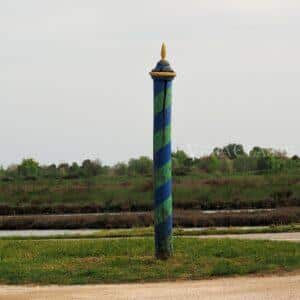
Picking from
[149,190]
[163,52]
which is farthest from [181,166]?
[163,52]

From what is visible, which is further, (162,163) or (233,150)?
(233,150)

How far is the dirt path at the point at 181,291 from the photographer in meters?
10.5

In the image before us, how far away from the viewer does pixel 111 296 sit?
10.6 meters

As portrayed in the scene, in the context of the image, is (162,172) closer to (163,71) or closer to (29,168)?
(163,71)

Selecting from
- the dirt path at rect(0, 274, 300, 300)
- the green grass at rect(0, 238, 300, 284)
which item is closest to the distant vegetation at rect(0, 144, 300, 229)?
the green grass at rect(0, 238, 300, 284)

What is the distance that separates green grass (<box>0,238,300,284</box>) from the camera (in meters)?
12.3

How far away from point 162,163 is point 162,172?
0.14m

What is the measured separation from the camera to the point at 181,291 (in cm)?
1089

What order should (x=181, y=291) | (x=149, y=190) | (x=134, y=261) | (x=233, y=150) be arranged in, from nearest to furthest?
(x=181, y=291)
(x=134, y=261)
(x=149, y=190)
(x=233, y=150)

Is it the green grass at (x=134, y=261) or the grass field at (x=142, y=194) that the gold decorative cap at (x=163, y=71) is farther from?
the grass field at (x=142, y=194)

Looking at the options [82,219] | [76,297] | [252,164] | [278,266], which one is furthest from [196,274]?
[252,164]

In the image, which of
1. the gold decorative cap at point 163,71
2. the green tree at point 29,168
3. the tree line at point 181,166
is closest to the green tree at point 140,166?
the tree line at point 181,166

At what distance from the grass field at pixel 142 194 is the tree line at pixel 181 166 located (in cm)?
244

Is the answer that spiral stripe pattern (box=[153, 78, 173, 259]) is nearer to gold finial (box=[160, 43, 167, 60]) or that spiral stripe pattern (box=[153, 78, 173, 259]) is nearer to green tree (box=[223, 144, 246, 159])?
gold finial (box=[160, 43, 167, 60])
